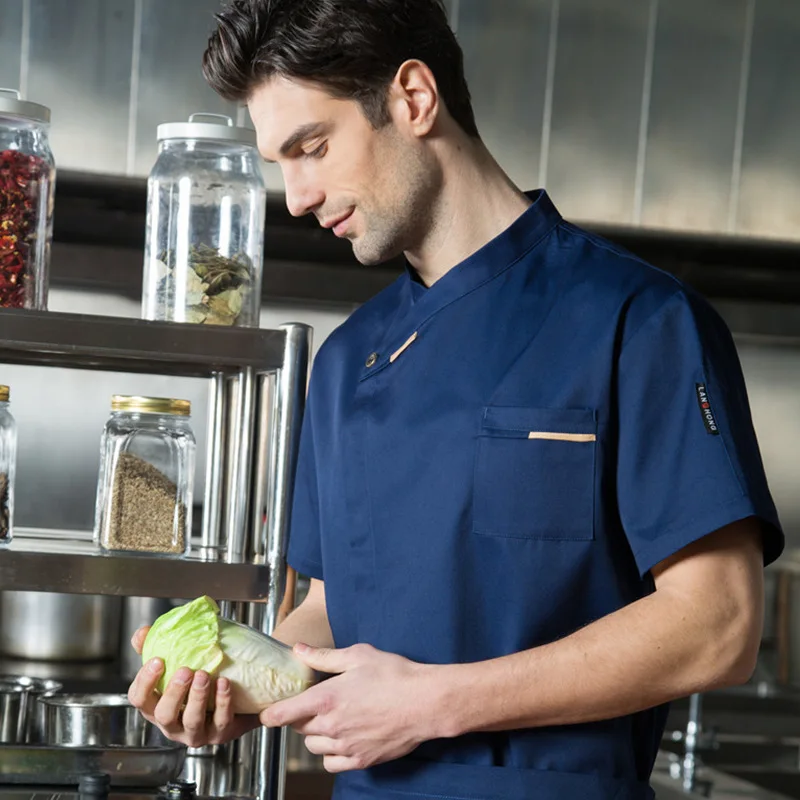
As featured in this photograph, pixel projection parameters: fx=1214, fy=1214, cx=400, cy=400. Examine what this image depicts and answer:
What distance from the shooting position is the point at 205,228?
1.44 metres

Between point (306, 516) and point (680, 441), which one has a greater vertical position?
point (680, 441)

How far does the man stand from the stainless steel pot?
1298 millimetres

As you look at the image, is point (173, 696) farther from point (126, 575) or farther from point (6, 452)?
point (6, 452)

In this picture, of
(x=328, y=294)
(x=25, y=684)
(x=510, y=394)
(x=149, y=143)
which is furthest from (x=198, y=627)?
(x=328, y=294)

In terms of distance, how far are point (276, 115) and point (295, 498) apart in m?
0.42

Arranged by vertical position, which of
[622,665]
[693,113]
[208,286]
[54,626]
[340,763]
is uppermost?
[693,113]

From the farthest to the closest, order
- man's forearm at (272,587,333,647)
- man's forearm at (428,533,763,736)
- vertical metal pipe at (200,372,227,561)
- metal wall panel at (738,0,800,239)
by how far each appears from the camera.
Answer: metal wall panel at (738,0,800,239) < vertical metal pipe at (200,372,227,561) < man's forearm at (272,587,333,647) < man's forearm at (428,533,763,736)

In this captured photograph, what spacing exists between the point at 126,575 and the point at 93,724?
0.20 metres

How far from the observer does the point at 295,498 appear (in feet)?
4.36

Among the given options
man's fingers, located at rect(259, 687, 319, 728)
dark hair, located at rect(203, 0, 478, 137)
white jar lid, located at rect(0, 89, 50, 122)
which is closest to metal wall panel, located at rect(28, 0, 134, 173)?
white jar lid, located at rect(0, 89, 50, 122)

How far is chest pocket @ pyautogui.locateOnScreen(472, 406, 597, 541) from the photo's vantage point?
3.41ft

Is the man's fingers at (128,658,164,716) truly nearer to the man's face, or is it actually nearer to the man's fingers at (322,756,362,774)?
the man's fingers at (322,756,362,774)

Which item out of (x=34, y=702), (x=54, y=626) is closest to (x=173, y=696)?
(x=34, y=702)

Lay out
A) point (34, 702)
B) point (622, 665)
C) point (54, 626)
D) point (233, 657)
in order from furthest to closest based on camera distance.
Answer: point (54, 626) → point (34, 702) → point (233, 657) → point (622, 665)
